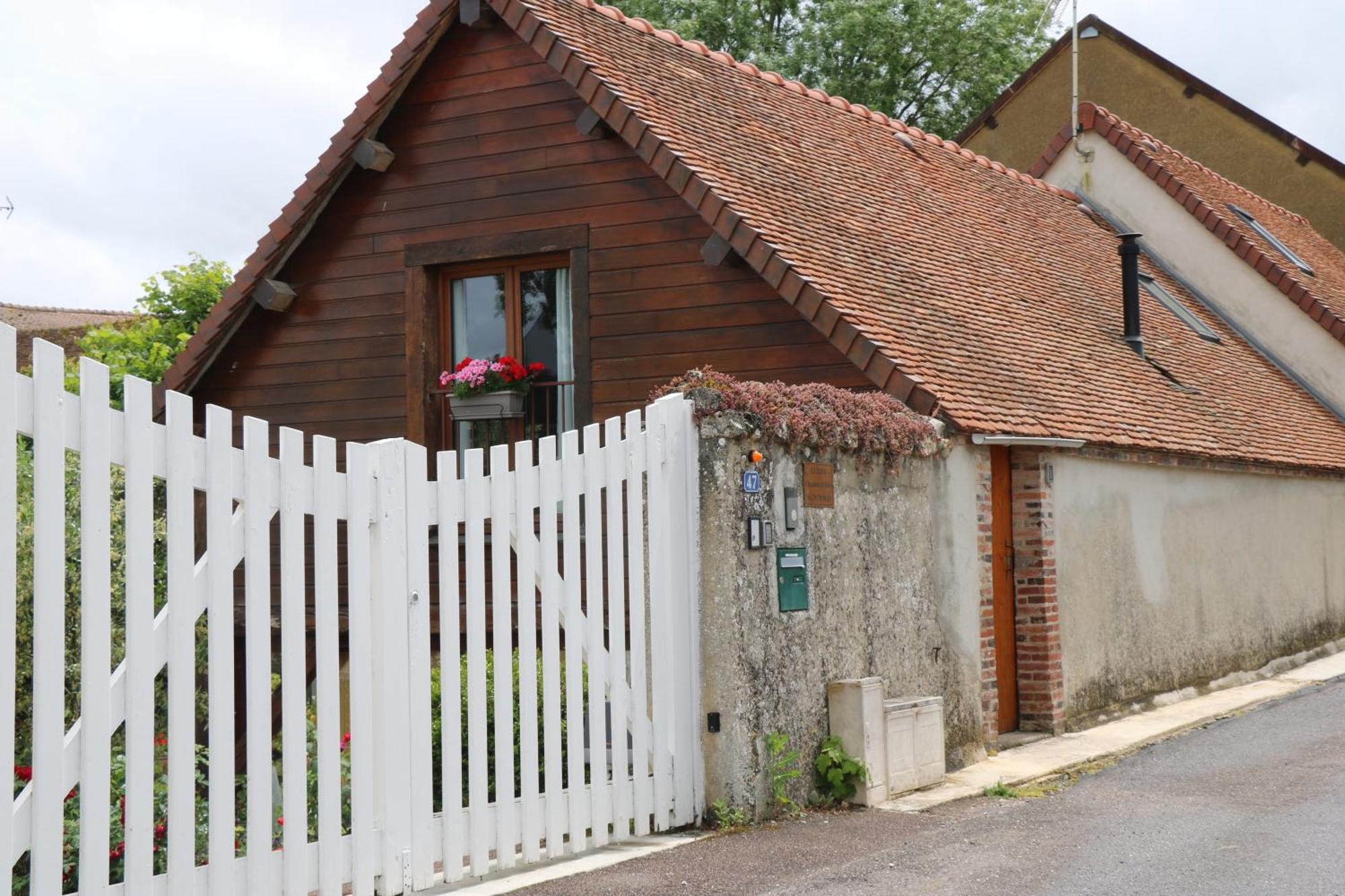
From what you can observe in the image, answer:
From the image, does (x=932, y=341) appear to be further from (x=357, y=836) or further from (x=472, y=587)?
Answer: (x=357, y=836)

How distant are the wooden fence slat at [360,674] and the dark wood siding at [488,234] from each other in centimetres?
554

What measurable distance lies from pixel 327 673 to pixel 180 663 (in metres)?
0.68

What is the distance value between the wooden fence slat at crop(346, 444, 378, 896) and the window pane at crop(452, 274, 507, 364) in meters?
6.57

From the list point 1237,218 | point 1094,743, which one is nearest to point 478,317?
point 1094,743

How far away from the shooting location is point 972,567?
33.4 feet

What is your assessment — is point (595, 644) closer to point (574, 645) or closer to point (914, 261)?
point (574, 645)

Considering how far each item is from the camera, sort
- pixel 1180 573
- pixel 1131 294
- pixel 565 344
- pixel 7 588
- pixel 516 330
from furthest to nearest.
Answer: pixel 1131 294
pixel 1180 573
pixel 516 330
pixel 565 344
pixel 7 588

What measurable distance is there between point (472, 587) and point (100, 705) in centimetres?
171

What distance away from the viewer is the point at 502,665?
6309 mm

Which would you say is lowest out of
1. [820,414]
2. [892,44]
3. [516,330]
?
[820,414]

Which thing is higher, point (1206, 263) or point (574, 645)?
point (1206, 263)

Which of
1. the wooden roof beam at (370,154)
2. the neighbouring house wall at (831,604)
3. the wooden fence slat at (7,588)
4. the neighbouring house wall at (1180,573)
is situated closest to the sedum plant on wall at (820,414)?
the neighbouring house wall at (831,604)

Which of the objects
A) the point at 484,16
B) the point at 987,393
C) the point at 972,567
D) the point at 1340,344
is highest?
the point at 484,16

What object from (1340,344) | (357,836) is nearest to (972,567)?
(357,836)
